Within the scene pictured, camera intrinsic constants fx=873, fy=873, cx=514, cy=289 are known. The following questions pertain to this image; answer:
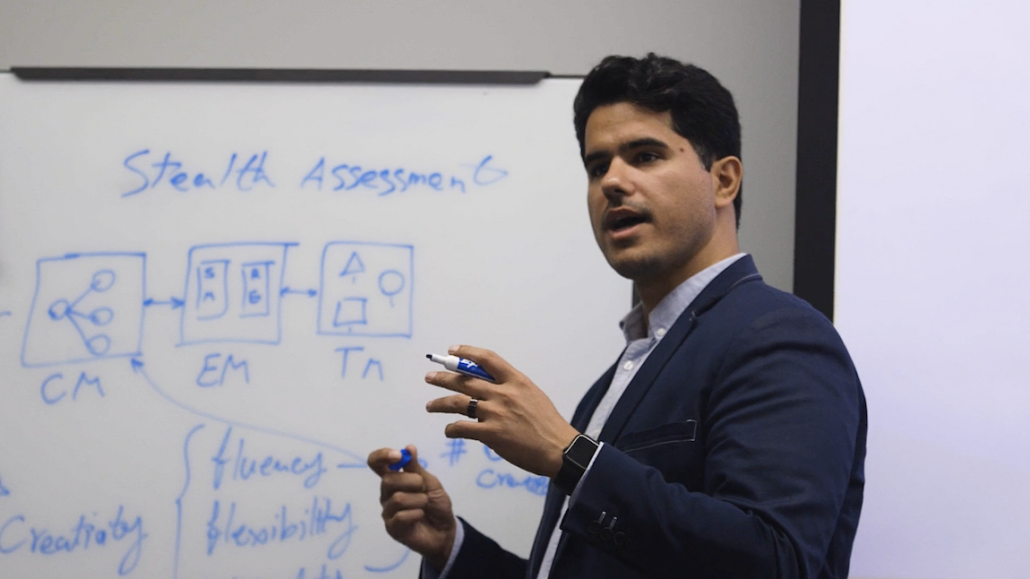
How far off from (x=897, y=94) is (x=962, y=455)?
446 mm

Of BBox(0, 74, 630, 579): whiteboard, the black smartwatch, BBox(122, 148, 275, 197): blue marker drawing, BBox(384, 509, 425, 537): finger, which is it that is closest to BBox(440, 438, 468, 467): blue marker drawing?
BBox(0, 74, 630, 579): whiteboard

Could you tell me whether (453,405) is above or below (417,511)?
above

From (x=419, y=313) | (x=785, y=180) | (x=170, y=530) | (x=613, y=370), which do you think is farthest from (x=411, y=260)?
(x=785, y=180)

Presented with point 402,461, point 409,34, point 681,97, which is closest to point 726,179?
point 681,97

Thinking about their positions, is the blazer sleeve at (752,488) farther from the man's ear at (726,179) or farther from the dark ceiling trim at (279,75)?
the dark ceiling trim at (279,75)

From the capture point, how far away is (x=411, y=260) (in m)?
→ 1.36

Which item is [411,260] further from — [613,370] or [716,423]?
[716,423]

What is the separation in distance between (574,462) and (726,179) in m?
0.45

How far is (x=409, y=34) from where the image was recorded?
1509 millimetres

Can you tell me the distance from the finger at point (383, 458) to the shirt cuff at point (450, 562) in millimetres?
139

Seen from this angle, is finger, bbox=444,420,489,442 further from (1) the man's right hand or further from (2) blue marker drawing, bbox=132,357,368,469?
(2) blue marker drawing, bbox=132,357,368,469

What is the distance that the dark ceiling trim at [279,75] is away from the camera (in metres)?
1.37

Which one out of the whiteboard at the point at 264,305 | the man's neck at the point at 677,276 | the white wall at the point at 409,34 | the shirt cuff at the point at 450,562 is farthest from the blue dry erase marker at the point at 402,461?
the white wall at the point at 409,34

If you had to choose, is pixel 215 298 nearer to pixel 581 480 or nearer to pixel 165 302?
pixel 165 302
